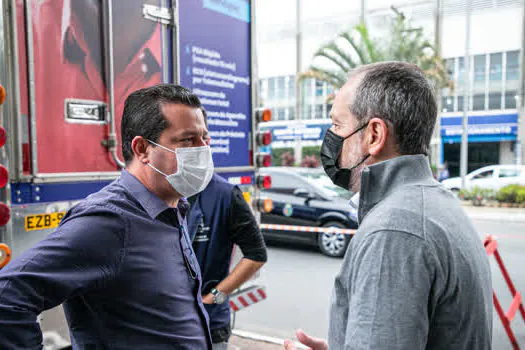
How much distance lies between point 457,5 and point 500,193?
14.9 metres

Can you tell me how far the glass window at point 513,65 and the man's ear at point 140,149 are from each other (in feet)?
98.1

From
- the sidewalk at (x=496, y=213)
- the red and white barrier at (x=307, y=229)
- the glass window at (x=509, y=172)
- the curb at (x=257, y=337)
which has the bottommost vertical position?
the sidewalk at (x=496, y=213)

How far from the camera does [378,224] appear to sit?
A: 1.22 m

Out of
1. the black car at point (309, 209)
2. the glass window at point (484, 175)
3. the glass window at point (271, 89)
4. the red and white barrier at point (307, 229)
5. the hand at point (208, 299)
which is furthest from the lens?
the glass window at point (271, 89)

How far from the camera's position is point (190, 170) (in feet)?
6.97

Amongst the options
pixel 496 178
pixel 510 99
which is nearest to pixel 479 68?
pixel 510 99

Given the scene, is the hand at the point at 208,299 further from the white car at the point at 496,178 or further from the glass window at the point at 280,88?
the glass window at the point at 280,88

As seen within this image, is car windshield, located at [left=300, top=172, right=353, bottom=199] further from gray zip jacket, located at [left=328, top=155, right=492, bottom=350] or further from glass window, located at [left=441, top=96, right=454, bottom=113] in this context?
glass window, located at [left=441, top=96, right=454, bottom=113]

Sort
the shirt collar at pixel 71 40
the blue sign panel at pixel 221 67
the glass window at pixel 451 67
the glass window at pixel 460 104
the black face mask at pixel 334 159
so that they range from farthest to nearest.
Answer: the glass window at pixel 451 67 < the glass window at pixel 460 104 < the blue sign panel at pixel 221 67 < the shirt collar at pixel 71 40 < the black face mask at pixel 334 159

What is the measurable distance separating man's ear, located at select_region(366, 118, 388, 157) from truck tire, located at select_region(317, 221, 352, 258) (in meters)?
7.20

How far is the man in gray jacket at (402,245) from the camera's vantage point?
116 cm

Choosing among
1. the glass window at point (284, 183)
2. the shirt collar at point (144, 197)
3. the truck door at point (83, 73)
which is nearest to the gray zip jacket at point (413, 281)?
the shirt collar at point (144, 197)

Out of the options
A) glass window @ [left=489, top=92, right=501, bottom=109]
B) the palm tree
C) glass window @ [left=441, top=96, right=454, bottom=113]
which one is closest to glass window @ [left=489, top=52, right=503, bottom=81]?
glass window @ [left=489, top=92, right=501, bottom=109]

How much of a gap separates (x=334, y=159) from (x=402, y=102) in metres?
0.40
